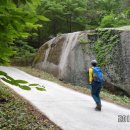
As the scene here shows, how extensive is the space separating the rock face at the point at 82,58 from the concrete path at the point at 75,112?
366cm

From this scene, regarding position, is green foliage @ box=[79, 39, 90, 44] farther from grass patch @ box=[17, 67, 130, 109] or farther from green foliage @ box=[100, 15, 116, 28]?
green foliage @ box=[100, 15, 116, 28]

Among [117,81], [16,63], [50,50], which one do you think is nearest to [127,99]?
[117,81]

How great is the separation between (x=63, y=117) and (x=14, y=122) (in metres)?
1.69

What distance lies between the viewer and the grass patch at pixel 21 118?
8.52 m

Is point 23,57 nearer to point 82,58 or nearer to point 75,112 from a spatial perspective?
point 82,58

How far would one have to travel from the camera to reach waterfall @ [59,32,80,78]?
2112 centimetres

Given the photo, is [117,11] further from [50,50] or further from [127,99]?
[127,99]

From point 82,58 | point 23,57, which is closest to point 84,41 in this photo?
point 82,58

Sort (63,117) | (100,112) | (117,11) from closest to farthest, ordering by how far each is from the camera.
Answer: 1. (63,117)
2. (100,112)
3. (117,11)

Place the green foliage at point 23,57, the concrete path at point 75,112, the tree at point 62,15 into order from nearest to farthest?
the concrete path at point 75,112
the green foliage at point 23,57
the tree at point 62,15

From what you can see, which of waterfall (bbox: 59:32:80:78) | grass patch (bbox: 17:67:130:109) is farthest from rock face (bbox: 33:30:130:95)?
grass patch (bbox: 17:67:130:109)

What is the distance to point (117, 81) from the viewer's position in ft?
58.4

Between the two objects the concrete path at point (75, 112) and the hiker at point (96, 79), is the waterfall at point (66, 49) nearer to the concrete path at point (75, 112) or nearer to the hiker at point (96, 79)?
the concrete path at point (75, 112)

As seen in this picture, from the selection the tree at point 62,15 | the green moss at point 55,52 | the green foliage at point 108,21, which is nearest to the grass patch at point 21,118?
the green moss at point 55,52
